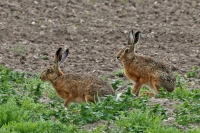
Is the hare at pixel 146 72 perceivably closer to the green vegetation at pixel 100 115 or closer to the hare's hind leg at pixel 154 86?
the hare's hind leg at pixel 154 86

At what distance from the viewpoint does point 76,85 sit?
9.51 meters

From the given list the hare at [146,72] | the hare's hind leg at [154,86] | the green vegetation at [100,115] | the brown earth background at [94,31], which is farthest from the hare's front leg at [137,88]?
the brown earth background at [94,31]

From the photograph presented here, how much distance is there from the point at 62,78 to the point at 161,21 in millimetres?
7163

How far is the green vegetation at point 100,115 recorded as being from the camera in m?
Answer: 7.44

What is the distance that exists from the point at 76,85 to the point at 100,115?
5.14 feet

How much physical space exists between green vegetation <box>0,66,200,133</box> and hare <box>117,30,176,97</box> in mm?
711

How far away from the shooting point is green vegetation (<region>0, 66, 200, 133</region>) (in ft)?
24.4

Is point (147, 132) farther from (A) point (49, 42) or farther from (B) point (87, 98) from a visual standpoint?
(A) point (49, 42)

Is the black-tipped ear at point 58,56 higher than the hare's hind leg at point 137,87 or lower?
higher

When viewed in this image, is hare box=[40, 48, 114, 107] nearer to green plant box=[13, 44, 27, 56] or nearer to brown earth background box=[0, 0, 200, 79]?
brown earth background box=[0, 0, 200, 79]

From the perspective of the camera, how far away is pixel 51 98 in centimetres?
1020

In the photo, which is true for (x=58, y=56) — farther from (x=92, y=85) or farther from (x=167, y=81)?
(x=167, y=81)

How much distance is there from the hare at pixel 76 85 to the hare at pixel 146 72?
43.2 inches

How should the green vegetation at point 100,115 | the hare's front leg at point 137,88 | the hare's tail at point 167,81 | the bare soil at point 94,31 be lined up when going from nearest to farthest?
the green vegetation at point 100,115
the hare's tail at point 167,81
the hare's front leg at point 137,88
the bare soil at point 94,31
